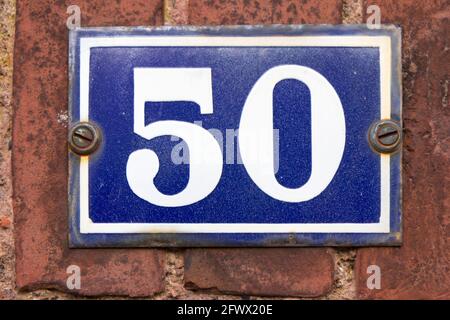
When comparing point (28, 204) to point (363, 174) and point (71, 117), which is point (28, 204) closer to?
point (71, 117)

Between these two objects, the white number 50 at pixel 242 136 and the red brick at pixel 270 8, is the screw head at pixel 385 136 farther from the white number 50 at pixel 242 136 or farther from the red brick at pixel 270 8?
the red brick at pixel 270 8

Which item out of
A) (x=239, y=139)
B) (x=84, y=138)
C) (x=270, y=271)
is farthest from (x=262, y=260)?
(x=84, y=138)

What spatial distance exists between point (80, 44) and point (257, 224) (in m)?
0.29

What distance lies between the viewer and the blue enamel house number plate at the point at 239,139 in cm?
127

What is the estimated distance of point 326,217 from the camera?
1.27 m

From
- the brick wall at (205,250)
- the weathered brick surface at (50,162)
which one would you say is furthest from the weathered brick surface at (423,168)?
the weathered brick surface at (50,162)

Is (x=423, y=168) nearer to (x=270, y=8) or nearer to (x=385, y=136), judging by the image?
(x=385, y=136)

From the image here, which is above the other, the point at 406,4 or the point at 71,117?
the point at 406,4

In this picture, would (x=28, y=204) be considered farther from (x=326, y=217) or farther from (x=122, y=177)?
(x=326, y=217)

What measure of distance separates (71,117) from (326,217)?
12.5 inches

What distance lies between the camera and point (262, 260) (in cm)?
128

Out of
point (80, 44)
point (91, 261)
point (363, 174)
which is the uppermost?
point (80, 44)

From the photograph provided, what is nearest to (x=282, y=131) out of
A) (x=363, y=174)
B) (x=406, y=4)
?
(x=363, y=174)

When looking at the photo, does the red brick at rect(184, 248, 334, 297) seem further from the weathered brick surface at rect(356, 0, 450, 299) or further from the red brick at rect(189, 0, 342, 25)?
the red brick at rect(189, 0, 342, 25)
